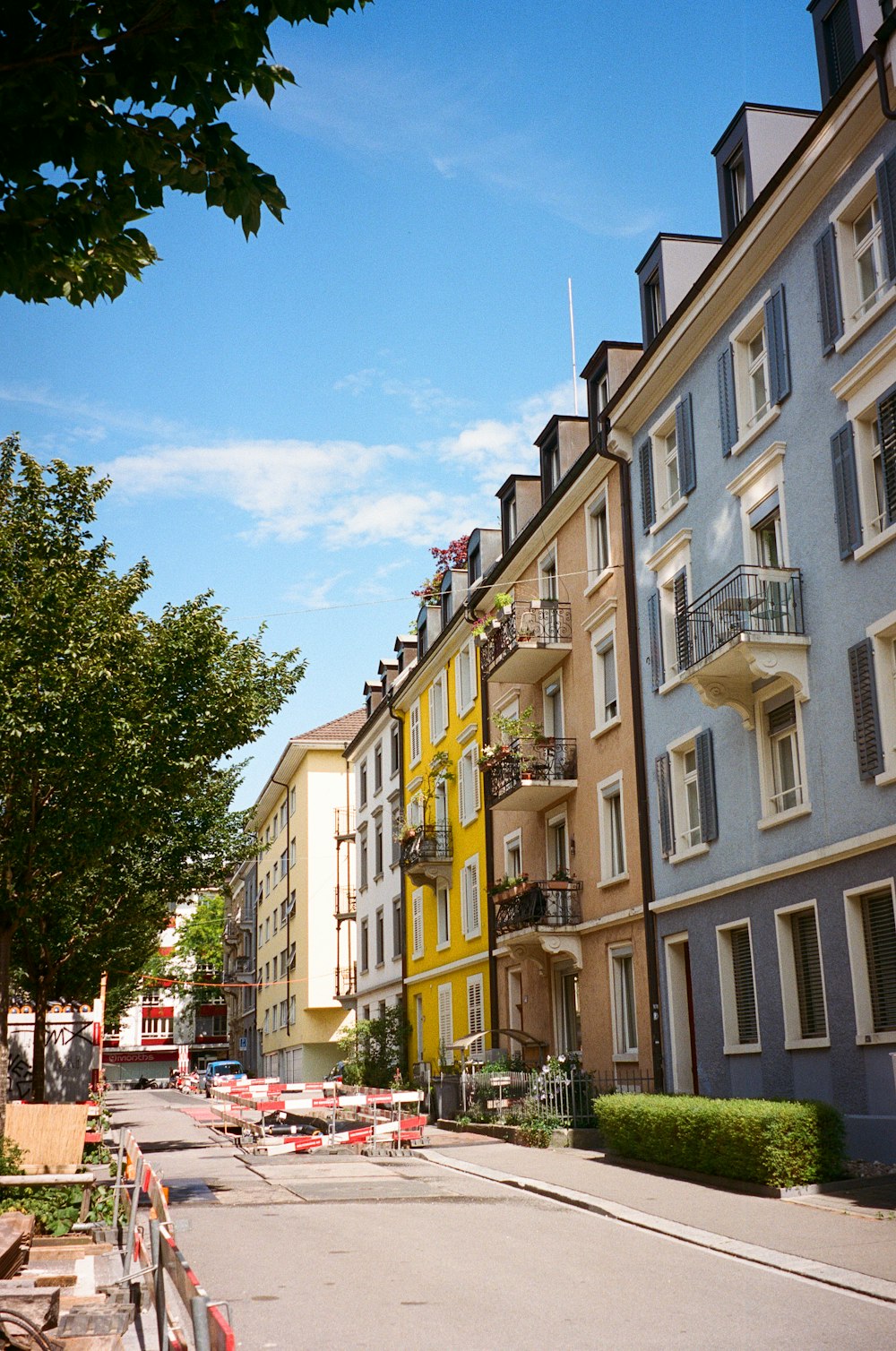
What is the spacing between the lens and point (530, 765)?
27.0 m

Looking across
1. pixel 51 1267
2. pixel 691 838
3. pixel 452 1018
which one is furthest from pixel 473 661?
pixel 51 1267

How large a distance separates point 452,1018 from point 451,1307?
1067 inches

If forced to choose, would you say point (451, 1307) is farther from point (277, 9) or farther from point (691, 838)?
point (691, 838)

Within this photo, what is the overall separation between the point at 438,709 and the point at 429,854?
470cm

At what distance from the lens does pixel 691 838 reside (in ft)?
71.2

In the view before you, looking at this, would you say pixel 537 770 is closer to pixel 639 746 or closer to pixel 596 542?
pixel 639 746

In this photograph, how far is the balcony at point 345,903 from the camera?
57.1m

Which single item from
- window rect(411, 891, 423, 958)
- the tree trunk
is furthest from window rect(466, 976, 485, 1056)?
the tree trunk

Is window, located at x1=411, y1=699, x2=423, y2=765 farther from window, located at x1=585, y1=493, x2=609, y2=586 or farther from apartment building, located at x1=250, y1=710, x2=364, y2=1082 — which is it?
window, located at x1=585, y1=493, x2=609, y2=586

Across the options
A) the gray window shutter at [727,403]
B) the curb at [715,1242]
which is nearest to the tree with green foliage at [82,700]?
the curb at [715,1242]

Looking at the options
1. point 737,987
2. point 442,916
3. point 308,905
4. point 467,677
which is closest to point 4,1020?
point 737,987

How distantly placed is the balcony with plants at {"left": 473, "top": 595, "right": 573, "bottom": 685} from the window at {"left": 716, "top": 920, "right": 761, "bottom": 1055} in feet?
28.6

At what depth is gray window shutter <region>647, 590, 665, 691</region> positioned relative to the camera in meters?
22.9

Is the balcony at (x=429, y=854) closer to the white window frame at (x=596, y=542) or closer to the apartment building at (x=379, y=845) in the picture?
the apartment building at (x=379, y=845)
